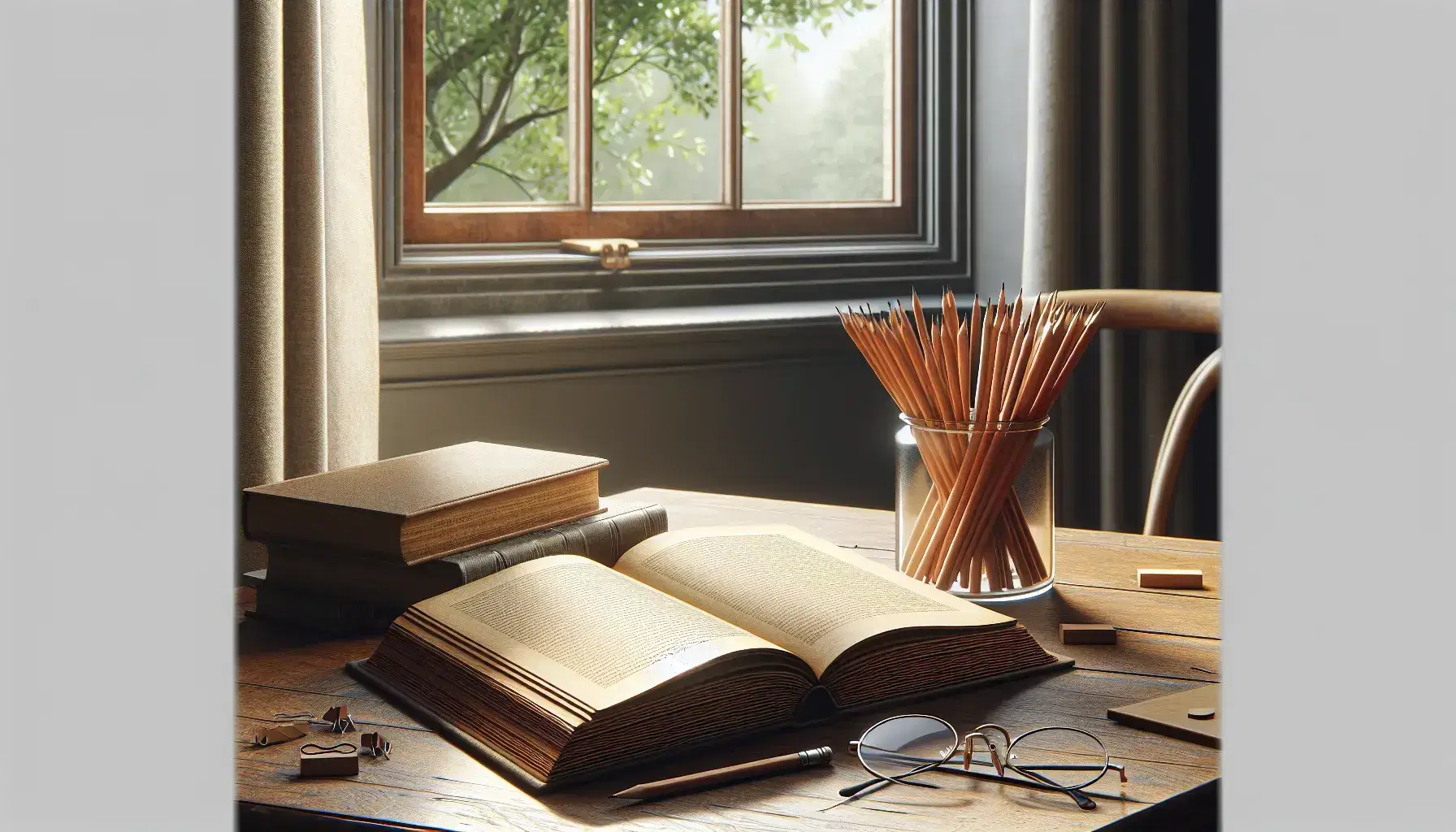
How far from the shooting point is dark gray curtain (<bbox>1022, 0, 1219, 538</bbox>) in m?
1.98

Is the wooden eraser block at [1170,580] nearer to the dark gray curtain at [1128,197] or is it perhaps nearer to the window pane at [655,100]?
the dark gray curtain at [1128,197]

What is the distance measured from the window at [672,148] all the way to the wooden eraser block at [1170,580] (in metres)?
1.17

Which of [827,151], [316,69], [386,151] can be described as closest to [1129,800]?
[316,69]

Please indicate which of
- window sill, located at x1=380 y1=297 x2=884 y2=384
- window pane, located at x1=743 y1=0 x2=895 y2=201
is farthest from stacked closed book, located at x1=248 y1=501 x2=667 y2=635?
window pane, located at x1=743 y1=0 x2=895 y2=201

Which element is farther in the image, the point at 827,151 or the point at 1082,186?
the point at 827,151

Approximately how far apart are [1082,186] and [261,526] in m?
1.44

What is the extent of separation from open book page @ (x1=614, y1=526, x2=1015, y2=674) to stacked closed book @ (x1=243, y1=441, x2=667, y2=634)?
56mm

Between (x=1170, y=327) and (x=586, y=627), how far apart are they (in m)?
1.01

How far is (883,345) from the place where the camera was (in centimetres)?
91

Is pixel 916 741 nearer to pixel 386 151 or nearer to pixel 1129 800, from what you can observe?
pixel 1129 800

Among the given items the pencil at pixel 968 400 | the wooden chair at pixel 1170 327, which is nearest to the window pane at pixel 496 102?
the wooden chair at pixel 1170 327

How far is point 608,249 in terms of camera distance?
201 centimetres

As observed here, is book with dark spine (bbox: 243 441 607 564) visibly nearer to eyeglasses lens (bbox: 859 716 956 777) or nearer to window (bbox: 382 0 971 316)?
eyeglasses lens (bbox: 859 716 956 777)

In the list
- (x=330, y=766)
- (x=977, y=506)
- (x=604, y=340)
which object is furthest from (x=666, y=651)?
(x=604, y=340)
